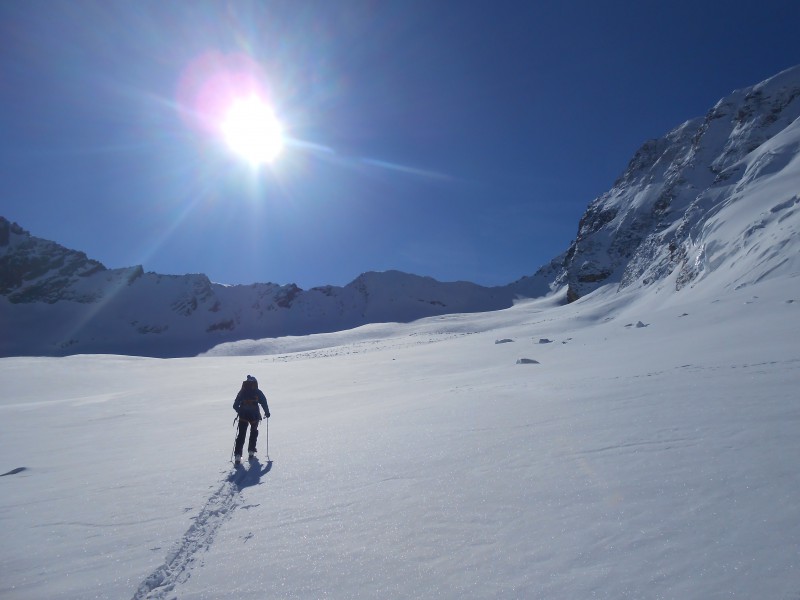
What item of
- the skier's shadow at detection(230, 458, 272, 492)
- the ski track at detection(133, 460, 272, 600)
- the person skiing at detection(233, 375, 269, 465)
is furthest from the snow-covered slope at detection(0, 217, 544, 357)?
the ski track at detection(133, 460, 272, 600)

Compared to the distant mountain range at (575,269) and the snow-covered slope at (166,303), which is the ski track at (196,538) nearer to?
the distant mountain range at (575,269)

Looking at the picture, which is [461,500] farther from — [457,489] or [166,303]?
[166,303]

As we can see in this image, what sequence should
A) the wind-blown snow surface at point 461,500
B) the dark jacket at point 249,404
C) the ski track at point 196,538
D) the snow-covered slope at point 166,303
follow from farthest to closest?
1. the snow-covered slope at point 166,303
2. the dark jacket at point 249,404
3. the ski track at point 196,538
4. the wind-blown snow surface at point 461,500

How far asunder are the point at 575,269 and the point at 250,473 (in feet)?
287

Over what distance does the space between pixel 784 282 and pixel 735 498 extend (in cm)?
1988

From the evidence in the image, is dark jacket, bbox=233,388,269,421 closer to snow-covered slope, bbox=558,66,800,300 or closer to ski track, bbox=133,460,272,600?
ski track, bbox=133,460,272,600

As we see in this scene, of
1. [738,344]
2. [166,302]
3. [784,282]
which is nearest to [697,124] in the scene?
[784,282]

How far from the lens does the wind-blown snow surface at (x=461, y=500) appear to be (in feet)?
10.9

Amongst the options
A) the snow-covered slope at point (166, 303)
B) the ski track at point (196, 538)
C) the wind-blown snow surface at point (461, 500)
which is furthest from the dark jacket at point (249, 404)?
the snow-covered slope at point (166, 303)

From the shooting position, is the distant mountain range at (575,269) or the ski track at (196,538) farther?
the distant mountain range at (575,269)

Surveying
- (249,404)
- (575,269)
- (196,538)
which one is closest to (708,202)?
(575,269)

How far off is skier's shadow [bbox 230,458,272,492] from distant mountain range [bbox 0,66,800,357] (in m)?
23.1

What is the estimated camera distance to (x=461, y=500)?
4.59 m

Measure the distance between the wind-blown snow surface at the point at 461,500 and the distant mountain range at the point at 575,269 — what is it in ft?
63.0
